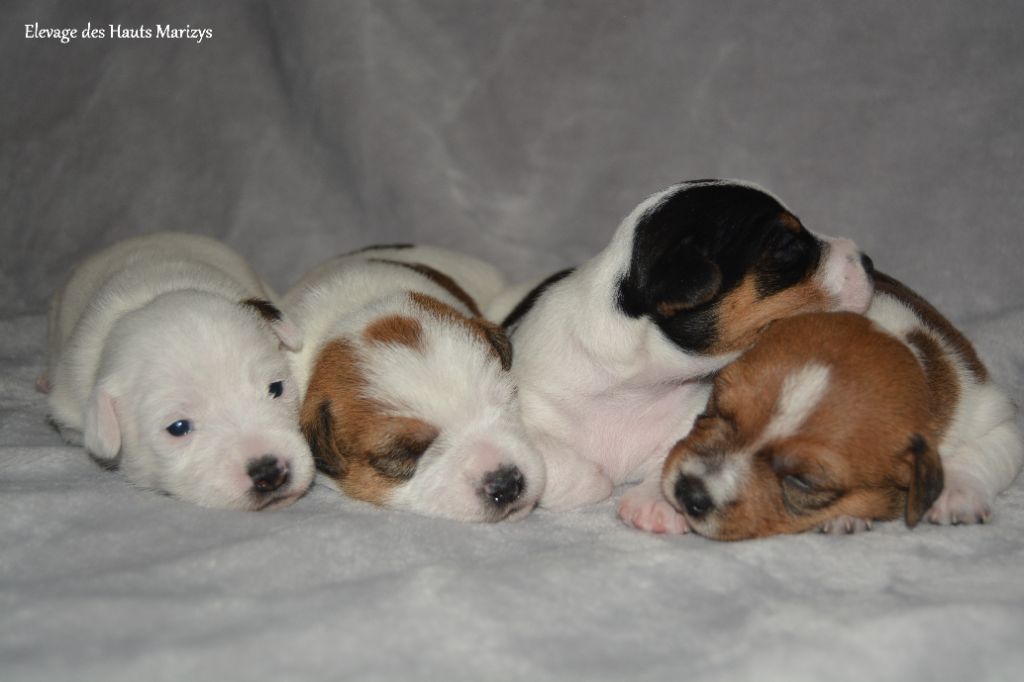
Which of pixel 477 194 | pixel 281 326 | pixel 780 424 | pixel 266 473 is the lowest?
pixel 266 473

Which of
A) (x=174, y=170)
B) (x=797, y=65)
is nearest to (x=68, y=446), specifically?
(x=174, y=170)

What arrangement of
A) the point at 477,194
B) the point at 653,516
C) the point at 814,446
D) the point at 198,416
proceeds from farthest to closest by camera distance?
the point at 477,194
the point at 198,416
the point at 653,516
the point at 814,446

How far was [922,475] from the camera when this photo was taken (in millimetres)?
4285

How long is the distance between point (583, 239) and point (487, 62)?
160cm

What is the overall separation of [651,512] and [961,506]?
55.2 inches

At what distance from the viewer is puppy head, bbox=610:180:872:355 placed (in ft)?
16.0

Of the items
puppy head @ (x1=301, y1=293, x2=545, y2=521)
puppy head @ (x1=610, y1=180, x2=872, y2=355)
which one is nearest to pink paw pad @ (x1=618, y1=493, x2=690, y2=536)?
puppy head @ (x1=301, y1=293, x2=545, y2=521)

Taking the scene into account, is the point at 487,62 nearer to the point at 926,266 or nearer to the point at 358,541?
the point at 926,266

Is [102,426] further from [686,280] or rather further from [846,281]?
[846,281]

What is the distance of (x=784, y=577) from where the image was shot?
4.09 m

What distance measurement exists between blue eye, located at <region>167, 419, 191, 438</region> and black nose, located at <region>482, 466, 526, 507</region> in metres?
1.46

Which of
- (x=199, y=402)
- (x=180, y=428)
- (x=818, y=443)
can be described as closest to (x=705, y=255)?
(x=818, y=443)

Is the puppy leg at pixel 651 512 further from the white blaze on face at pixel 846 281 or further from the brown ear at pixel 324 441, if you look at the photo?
the brown ear at pixel 324 441

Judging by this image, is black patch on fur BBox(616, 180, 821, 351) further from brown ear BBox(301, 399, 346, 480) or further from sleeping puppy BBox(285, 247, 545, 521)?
brown ear BBox(301, 399, 346, 480)
